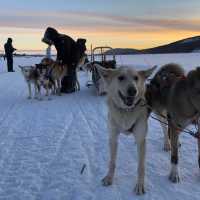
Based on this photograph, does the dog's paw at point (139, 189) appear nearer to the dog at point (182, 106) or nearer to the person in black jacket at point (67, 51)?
the dog at point (182, 106)

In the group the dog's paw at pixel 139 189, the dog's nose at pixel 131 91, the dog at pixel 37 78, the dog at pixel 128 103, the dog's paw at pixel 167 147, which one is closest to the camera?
the dog's nose at pixel 131 91

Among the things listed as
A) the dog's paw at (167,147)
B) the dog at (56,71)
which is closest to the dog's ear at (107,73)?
the dog's paw at (167,147)

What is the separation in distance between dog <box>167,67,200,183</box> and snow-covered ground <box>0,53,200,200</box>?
1.15ft

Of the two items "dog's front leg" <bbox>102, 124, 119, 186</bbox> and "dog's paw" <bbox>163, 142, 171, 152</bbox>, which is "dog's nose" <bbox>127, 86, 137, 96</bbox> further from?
"dog's paw" <bbox>163, 142, 171, 152</bbox>

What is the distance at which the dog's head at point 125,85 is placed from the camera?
4074mm

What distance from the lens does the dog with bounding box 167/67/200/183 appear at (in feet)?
13.7

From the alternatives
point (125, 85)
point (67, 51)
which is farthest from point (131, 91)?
point (67, 51)

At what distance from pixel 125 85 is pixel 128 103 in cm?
18

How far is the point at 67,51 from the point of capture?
41.8 ft

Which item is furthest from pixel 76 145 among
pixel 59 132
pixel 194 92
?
pixel 194 92

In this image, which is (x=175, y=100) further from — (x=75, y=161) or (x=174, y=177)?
(x=75, y=161)

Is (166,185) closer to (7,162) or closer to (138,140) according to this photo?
(138,140)

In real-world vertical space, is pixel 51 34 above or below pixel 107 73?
above

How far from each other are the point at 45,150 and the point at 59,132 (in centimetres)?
114
